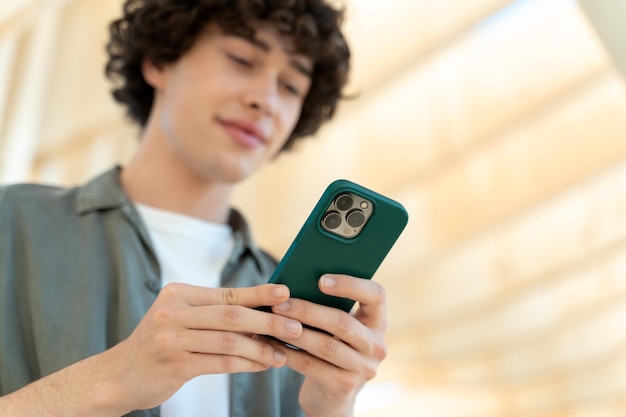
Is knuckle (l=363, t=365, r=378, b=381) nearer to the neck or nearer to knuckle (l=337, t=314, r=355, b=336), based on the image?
knuckle (l=337, t=314, r=355, b=336)

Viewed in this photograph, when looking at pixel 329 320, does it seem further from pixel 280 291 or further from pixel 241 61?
pixel 241 61

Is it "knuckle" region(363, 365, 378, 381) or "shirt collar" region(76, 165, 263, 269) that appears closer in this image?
"knuckle" region(363, 365, 378, 381)

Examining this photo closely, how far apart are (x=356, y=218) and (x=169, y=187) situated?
31.3 inches

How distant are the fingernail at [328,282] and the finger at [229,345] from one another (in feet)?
0.39

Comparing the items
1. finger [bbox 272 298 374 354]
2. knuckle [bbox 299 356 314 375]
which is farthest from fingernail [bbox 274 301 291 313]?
knuckle [bbox 299 356 314 375]

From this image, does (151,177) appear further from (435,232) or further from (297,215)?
(435,232)

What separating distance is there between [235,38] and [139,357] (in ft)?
3.29

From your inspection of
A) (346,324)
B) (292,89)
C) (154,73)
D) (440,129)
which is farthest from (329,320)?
(440,129)

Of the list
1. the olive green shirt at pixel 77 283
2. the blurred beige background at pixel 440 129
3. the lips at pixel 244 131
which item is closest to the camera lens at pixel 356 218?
the olive green shirt at pixel 77 283

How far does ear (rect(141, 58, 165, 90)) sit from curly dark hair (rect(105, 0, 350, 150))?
2 centimetres

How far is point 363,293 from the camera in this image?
3.08 feet

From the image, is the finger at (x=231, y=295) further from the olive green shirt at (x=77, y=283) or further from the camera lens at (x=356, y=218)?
the olive green shirt at (x=77, y=283)

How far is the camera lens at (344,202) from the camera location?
90 cm

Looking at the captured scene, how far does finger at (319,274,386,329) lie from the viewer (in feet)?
2.98
